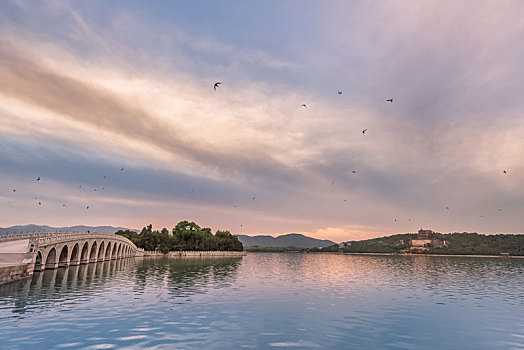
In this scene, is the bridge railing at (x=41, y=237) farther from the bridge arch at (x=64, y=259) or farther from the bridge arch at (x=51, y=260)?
the bridge arch at (x=64, y=259)

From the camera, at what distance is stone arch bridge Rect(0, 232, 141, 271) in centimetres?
4792

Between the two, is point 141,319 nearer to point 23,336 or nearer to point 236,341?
point 23,336

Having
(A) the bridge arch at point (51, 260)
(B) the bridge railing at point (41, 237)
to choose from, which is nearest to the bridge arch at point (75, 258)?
(B) the bridge railing at point (41, 237)

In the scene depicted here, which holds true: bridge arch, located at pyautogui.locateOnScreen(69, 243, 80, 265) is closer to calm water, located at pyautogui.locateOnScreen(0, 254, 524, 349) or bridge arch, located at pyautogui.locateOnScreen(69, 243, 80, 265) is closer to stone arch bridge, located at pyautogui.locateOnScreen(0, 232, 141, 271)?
stone arch bridge, located at pyautogui.locateOnScreen(0, 232, 141, 271)

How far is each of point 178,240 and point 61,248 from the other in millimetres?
99423

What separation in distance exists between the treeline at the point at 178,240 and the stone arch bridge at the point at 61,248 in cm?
4167

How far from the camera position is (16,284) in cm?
3588

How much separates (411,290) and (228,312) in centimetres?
3137

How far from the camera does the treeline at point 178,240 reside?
14600cm

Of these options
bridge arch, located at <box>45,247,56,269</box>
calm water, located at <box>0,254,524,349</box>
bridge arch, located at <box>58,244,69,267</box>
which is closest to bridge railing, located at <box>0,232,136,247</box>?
bridge arch, located at <box>45,247,56,269</box>

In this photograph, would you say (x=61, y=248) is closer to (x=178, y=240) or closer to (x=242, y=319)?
(x=242, y=319)

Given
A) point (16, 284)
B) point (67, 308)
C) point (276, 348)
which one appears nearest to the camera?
point (276, 348)

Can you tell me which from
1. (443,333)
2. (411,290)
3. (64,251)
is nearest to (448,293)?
(411,290)

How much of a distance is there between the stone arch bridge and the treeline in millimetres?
41666
